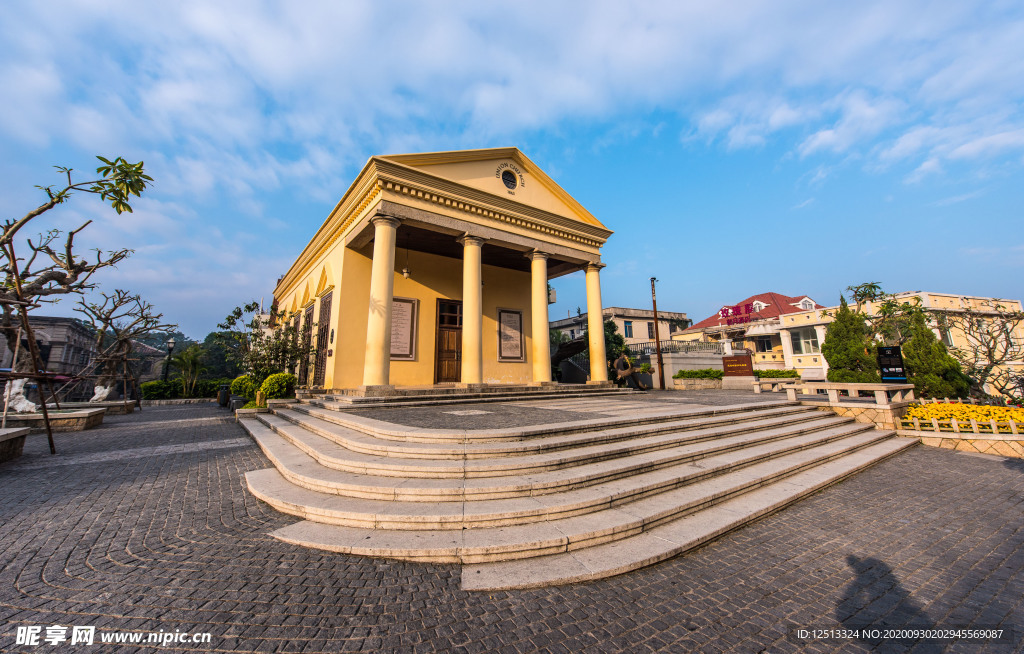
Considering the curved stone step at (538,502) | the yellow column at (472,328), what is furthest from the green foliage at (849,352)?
the yellow column at (472,328)

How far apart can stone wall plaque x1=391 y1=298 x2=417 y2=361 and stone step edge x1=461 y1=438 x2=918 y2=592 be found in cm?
986

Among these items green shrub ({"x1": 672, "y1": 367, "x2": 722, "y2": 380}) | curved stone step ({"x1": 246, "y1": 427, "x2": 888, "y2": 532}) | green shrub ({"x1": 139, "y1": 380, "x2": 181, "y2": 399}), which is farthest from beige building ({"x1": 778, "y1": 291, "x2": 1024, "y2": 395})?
green shrub ({"x1": 139, "y1": 380, "x2": 181, "y2": 399})

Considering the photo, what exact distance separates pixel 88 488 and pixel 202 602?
3.92m

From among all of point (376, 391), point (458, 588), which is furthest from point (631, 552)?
point (376, 391)

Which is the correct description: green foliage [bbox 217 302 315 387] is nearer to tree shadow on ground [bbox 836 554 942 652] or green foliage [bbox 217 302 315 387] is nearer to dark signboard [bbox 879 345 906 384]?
tree shadow on ground [bbox 836 554 942 652]

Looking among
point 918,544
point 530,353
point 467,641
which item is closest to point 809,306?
point 530,353

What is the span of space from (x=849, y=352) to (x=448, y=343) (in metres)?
20.5

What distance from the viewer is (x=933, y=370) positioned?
45.6ft

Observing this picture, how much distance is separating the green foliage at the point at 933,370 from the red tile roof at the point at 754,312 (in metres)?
20.0

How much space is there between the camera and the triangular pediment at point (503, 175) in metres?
10.7

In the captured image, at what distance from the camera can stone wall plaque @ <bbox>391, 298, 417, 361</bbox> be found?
39.2ft

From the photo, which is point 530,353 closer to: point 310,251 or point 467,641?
point 310,251

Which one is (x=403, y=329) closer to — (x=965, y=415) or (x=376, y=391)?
(x=376, y=391)

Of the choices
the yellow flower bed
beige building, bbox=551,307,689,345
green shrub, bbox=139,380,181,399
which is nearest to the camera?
the yellow flower bed
